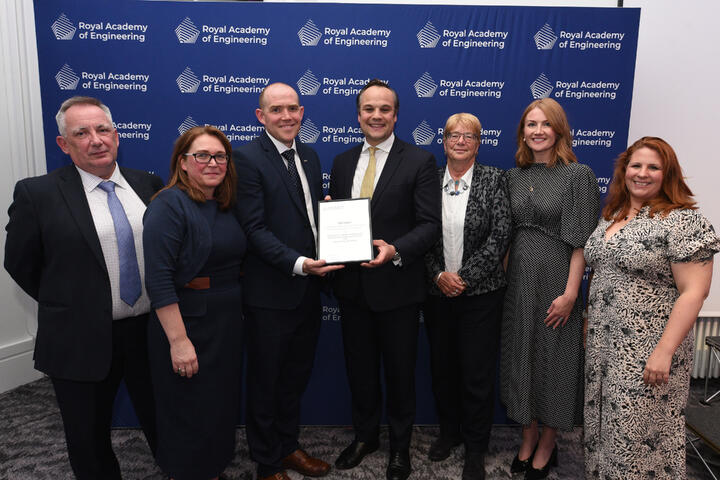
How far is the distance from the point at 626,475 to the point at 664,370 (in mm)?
532

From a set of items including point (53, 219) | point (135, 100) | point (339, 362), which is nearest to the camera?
point (53, 219)

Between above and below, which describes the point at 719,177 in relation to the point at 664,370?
above

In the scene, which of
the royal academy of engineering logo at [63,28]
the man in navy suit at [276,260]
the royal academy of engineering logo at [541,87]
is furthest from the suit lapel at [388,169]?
the royal academy of engineering logo at [63,28]

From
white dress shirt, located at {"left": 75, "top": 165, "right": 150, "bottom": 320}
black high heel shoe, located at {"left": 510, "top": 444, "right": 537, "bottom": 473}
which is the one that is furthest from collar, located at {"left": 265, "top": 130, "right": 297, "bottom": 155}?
black high heel shoe, located at {"left": 510, "top": 444, "right": 537, "bottom": 473}

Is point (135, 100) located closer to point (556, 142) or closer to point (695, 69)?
point (556, 142)

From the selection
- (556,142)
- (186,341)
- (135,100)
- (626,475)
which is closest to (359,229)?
(186,341)

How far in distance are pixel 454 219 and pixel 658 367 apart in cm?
112

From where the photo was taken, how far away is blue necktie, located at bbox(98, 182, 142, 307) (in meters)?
1.93

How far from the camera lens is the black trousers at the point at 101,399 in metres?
1.94

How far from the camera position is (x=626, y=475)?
1.98 meters

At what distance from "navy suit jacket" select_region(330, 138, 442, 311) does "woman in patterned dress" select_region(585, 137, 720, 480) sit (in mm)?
805

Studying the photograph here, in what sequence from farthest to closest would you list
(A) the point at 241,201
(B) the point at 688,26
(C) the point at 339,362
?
(B) the point at 688,26 < (C) the point at 339,362 < (A) the point at 241,201

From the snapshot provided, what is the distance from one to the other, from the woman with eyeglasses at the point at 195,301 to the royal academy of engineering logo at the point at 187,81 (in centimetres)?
124

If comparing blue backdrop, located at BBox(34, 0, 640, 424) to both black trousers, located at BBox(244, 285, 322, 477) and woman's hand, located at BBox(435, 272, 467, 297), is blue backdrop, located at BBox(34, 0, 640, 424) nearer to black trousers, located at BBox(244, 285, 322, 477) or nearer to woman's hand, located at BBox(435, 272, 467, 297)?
woman's hand, located at BBox(435, 272, 467, 297)
